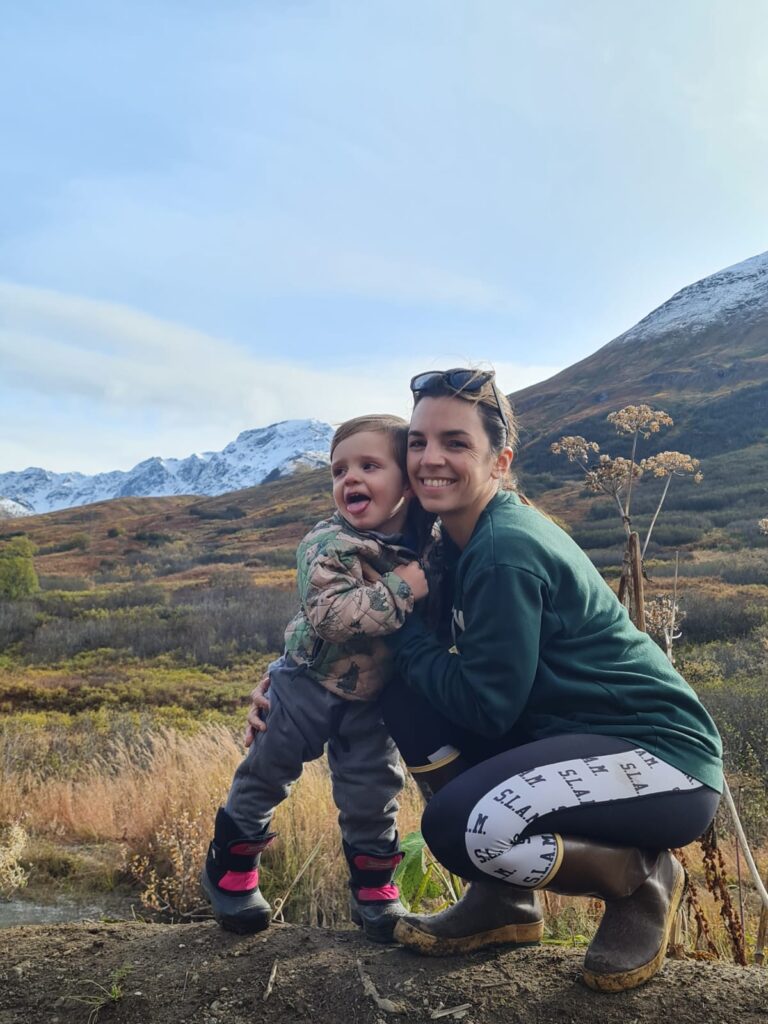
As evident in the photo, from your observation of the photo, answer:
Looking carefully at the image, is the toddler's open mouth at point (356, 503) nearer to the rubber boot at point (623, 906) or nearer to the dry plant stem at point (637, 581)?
the dry plant stem at point (637, 581)

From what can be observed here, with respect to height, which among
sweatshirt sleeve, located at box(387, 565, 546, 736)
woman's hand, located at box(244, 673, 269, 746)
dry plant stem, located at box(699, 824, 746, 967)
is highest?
sweatshirt sleeve, located at box(387, 565, 546, 736)

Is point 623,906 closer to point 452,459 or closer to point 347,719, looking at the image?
point 347,719

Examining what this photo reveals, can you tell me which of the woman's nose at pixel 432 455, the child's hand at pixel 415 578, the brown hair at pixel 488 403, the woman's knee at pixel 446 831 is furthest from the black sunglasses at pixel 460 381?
the woman's knee at pixel 446 831

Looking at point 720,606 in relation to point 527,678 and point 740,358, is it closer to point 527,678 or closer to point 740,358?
point 527,678

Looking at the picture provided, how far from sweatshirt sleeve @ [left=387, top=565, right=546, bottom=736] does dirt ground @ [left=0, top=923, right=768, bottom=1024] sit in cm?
65

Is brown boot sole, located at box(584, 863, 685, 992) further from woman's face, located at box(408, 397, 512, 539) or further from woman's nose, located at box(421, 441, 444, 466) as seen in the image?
woman's nose, located at box(421, 441, 444, 466)

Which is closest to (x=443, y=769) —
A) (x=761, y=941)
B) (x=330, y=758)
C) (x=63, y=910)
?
(x=330, y=758)

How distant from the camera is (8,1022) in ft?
6.27

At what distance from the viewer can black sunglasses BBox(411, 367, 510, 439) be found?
2.11 m

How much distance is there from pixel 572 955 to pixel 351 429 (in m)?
1.60

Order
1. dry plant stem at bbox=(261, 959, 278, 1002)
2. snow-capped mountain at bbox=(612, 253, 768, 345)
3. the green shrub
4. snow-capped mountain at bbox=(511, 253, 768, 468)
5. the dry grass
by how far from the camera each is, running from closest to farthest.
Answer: dry plant stem at bbox=(261, 959, 278, 1002), the dry grass, the green shrub, snow-capped mountain at bbox=(511, 253, 768, 468), snow-capped mountain at bbox=(612, 253, 768, 345)

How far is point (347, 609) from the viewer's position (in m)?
2.00

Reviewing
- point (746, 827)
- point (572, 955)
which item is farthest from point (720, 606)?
point (572, 955)

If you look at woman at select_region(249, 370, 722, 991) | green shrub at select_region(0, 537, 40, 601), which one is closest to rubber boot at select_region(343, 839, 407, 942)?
woman at select_region(249, 370, 722, 991)
